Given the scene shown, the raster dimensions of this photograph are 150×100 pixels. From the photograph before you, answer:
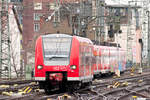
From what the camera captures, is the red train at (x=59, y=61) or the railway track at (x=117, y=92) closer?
the railway track at (x=117, y=92)

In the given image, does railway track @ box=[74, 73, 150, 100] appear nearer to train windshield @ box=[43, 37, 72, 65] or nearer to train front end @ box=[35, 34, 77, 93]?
train front end @ box=[35, 34, 77, 93]

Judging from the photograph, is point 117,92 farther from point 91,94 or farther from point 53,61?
point 53,61

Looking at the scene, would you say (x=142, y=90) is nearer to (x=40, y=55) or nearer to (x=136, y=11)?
(x=40, y=55)

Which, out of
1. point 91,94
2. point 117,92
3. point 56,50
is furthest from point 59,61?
point 117,92

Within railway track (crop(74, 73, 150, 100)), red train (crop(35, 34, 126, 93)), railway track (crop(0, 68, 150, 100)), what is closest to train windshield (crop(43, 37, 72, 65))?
red train (crop(35, 34, 126, 93))

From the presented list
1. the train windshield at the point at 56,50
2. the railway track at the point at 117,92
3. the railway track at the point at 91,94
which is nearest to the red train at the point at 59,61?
the train windshield at the point at 56,50

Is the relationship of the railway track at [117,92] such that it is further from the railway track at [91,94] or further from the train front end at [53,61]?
the train front end at [53,61]

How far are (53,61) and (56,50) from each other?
1.68 ft

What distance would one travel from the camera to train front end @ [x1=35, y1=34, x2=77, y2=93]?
14.9 metres

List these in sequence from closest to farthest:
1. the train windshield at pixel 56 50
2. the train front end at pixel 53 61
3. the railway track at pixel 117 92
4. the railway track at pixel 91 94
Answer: the railway track at pixel 91 94, the railway track at pixel 117 92, the train front end at pixel 53 61, the train windshield at pixel 56 50

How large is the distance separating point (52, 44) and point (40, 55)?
667 mm

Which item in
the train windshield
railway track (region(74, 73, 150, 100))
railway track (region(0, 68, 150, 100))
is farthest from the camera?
the train windshield

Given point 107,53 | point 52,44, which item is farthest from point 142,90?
point 107,53

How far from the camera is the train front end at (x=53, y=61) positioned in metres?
14.9
